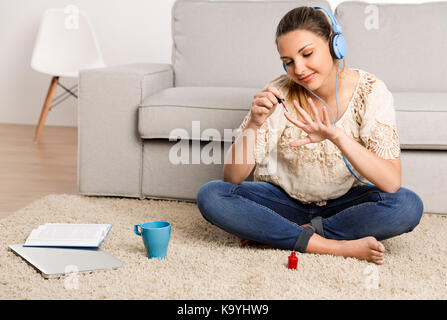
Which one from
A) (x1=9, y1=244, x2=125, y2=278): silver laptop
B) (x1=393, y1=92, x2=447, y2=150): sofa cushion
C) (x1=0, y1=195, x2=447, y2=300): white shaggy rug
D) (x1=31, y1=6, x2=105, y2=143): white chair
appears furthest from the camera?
(x1=31, y1=6, x2=105, y2=143): white chair

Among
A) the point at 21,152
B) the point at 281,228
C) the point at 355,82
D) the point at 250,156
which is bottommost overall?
the point at 21,152

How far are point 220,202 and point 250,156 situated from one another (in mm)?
165

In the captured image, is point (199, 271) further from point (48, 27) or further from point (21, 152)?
point (48, 27)

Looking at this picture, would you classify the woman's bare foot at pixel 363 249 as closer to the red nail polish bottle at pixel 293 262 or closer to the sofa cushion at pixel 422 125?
the red nail polish bottle at pixel 293 262

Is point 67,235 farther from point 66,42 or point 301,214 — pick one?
point 66,42

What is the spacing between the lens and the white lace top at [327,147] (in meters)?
1.39

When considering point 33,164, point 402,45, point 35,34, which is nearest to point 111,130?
point 33,164

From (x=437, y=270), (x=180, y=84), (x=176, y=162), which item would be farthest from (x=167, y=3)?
(x=437, y=270)

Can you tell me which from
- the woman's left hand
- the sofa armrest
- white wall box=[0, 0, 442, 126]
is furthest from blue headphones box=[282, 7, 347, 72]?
white wall box=[0, 0, 442, 126]

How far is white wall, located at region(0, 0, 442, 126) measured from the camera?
3652mm

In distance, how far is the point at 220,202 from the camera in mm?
1508

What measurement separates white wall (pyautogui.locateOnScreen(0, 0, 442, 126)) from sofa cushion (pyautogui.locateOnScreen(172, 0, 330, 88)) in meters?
1.16

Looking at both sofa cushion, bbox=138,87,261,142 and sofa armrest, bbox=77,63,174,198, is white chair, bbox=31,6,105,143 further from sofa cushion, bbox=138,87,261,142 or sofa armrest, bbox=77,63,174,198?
sofa cushion, bbox=138,87,261,142

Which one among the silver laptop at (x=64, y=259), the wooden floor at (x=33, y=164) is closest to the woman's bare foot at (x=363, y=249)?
the silver laptop at (x=64, y=259)
